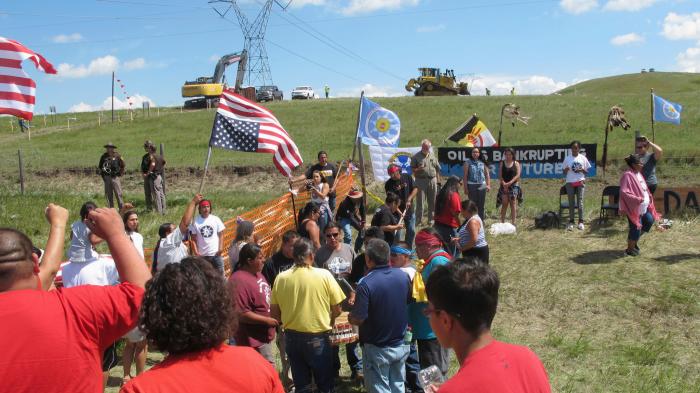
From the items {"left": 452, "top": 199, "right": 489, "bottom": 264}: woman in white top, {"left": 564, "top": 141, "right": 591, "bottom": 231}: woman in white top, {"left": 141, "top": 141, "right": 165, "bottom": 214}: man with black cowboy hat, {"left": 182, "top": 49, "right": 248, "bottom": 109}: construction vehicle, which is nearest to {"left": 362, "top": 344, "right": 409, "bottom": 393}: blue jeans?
{"left": 452, "top": 199, "right": 489, "bottom": 264}: woman in white top

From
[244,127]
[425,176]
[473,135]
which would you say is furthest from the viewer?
[473,135]

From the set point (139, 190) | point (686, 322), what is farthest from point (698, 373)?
point (139, 190)

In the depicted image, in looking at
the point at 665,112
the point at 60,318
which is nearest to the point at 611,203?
the point at 665,112

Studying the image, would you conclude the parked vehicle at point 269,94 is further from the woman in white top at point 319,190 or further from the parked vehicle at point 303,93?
the woman in white top at point 319,190

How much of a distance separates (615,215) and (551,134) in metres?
17.5

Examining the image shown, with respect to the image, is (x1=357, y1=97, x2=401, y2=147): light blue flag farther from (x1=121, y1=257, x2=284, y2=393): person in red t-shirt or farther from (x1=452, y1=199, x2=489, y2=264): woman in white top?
(x1=121, y1=257, x2=284, y2=393): person in red t-shirt

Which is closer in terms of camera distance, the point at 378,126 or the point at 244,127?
the point at 244,127

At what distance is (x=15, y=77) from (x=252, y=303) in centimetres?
447

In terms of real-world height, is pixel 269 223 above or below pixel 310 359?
above

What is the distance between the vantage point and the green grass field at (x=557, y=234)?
279 inches

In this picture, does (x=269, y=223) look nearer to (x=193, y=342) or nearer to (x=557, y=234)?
(x=557, y=234)

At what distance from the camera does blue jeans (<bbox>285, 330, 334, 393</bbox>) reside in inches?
201

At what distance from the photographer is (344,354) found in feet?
24.0

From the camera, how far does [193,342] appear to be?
2.27 m
